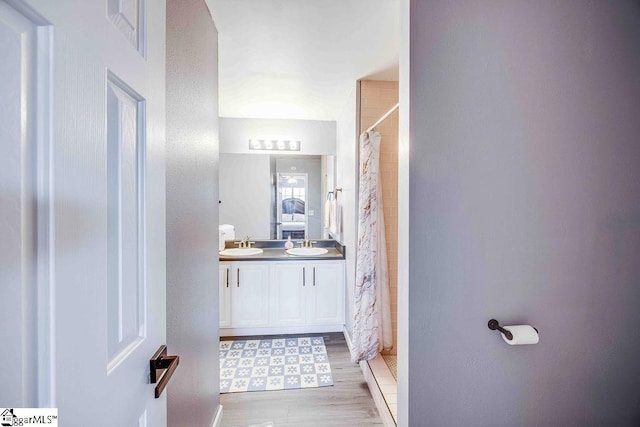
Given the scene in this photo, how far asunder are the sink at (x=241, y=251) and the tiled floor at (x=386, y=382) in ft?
5.36

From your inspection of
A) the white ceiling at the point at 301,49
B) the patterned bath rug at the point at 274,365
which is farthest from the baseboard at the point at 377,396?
the white ceiling at the point at 301,49

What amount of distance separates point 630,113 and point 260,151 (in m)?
3.05

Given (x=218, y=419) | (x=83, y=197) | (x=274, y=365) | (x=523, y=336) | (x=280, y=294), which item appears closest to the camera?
(x=83, y=197)

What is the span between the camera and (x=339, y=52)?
6.79ft

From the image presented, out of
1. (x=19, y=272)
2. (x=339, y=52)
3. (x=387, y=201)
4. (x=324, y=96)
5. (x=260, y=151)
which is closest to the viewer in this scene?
(x=19, y=272)

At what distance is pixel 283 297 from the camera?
Answer: 3023mm

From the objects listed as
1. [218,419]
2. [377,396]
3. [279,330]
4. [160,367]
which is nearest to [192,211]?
[160,367]

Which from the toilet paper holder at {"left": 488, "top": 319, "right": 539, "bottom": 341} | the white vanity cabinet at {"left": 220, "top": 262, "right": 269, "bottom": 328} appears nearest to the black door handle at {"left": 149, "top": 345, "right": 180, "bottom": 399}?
the toilet paper holder at {"left": 488, "top": 319, "right": 539, "bottom": 341}

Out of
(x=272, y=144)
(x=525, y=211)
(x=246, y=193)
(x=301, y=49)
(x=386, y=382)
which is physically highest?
(x=301, y=49)

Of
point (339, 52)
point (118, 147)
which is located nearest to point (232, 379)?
point (118, 147)

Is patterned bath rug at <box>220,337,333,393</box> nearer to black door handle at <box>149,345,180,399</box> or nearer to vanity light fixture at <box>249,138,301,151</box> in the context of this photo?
black door handle at <box>149,345,180,399</box>

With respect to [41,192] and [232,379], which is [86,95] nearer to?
[41,192]

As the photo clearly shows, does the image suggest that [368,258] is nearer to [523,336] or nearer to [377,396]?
[377,396]

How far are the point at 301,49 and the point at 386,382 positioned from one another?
2500 mm
